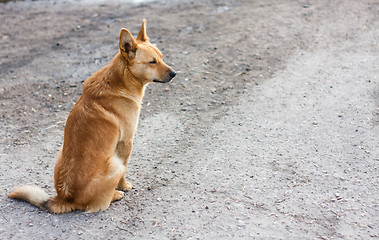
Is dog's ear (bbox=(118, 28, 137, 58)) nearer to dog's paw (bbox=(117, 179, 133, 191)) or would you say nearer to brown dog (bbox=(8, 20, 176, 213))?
brown dog (bbox=(8, 20, 176, 213))

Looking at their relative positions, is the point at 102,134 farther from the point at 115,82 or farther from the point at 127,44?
the point at 127,44

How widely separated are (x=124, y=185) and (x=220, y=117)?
2.10 m

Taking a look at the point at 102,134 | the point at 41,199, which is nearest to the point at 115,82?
the point at 102,134

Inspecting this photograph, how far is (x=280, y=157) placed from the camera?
17.3 ft

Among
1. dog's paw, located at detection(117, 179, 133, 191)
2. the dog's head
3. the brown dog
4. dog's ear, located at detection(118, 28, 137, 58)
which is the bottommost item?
dog's paw, located at detection(117, 179, 133, 191)

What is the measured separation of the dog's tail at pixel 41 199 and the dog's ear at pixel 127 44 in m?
1.70

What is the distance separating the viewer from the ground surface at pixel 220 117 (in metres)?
4.25

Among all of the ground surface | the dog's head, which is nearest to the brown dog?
the dog's head

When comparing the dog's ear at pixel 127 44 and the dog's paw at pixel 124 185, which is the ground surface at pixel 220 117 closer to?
the dog's paw at pixel 124 185

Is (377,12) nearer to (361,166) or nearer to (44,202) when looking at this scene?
(361,166)

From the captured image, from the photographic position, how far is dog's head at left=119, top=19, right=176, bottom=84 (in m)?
4.46

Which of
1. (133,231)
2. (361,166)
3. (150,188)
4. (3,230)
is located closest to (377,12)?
(361,166)

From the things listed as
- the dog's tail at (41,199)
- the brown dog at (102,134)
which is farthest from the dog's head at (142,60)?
the dog's tail at (41,199)

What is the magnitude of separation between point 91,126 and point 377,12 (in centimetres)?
750
